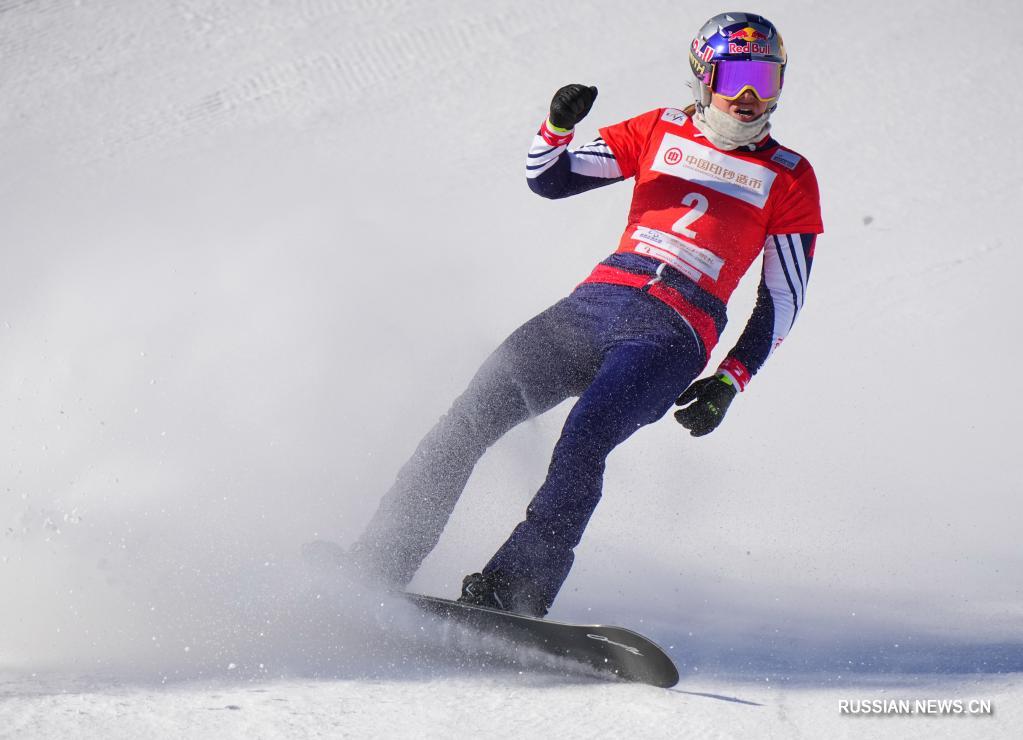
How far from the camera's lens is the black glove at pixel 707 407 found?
3648 mm

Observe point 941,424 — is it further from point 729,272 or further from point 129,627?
point 129,627

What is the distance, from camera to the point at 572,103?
3.70 m

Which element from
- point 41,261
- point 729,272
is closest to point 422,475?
point 729,272

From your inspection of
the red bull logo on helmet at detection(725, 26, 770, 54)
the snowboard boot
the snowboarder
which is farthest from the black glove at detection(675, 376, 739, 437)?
the red bull logo on helmet at detection(725, 26, 770, 54)

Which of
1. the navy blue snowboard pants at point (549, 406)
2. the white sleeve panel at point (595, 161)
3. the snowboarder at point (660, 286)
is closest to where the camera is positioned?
the navy blue snowboard pants at point (549, 406)

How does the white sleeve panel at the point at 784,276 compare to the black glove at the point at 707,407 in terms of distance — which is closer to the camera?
the black glove at the point at 707,407

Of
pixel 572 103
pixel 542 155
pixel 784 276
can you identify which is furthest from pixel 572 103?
pixel 784 276

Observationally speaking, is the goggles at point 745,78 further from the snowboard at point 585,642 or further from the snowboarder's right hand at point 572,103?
the snowboard at point 585,642

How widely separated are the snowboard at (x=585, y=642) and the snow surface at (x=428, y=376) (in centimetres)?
6

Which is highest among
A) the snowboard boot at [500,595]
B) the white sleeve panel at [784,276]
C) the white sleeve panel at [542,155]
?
the white sleeve panel at [542,155]

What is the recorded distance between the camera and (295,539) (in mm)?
3861

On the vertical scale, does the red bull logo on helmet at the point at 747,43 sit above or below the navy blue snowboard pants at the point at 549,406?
above

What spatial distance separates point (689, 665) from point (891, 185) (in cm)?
572

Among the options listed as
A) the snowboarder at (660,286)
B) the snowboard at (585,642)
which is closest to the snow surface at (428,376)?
the snowboard at (585,642)
